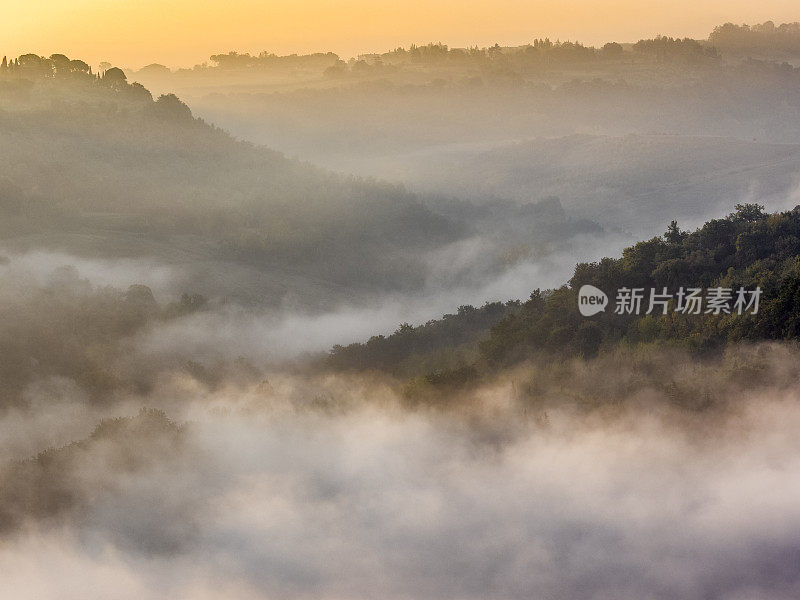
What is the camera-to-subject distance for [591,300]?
145 feet

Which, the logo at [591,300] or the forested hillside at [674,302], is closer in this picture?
the forested hillside at [674,302]

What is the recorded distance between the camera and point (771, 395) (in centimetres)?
3378

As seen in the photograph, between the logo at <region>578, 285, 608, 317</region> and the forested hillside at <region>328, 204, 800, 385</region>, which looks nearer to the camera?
the forested hillside at <region>328, 204, 800, 385</region>

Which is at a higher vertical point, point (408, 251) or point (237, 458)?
point (408, 251)

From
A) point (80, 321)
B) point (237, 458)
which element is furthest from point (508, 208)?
point (237, 458)

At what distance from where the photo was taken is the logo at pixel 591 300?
4381 centimetres

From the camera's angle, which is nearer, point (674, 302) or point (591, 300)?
point (674, 302)

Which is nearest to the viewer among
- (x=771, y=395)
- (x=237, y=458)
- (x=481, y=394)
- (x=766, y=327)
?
(x=771, y=395)

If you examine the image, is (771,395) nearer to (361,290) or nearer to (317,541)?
(317,541)

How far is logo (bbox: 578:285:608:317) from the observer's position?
4381 cm

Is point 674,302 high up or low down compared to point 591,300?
down

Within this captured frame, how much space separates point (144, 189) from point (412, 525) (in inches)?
4264

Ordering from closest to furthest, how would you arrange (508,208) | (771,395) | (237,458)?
(771,395)
(237,458)
(508,208)

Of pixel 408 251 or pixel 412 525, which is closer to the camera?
pixel 412 525
